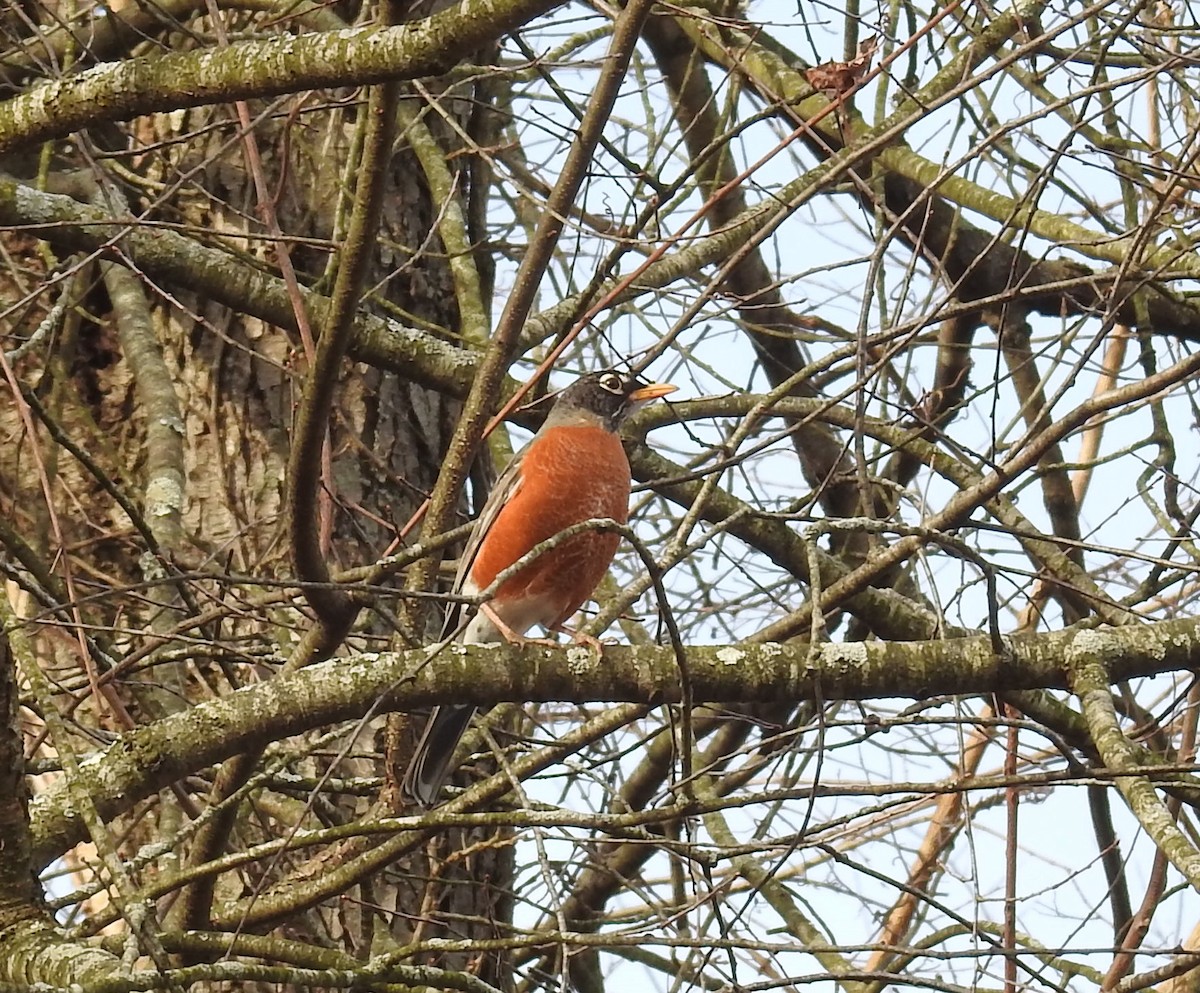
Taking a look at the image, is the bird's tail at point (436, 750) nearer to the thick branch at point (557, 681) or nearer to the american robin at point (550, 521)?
the american robin at point (550, 521)

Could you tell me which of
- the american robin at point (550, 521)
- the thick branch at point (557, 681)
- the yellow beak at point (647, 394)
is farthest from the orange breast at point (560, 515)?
the thick branch at point (557, 681)

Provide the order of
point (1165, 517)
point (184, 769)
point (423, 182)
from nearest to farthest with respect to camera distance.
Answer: point (184, 769)
point (1165, 517)
point (423, 182)

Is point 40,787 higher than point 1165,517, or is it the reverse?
point 1165,517

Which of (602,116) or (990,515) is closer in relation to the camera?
(602,116)

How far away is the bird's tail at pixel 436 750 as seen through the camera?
13.4ft

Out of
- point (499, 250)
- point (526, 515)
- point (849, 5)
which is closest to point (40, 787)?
point (526, 515)

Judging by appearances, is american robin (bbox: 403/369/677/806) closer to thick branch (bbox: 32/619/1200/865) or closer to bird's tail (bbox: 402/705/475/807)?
bird's tail (bbox: 402/705/475/807)

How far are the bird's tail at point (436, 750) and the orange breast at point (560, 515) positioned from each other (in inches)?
18.2

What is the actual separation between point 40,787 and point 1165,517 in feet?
12.1

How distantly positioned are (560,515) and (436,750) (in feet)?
2.80

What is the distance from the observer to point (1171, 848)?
2.62 m

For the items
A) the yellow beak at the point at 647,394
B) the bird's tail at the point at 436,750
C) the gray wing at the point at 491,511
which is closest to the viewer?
the bird's tail at the point at 436,750

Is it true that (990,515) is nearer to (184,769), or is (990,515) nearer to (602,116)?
(602,116)

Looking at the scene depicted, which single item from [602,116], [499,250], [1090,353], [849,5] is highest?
[849,5]
